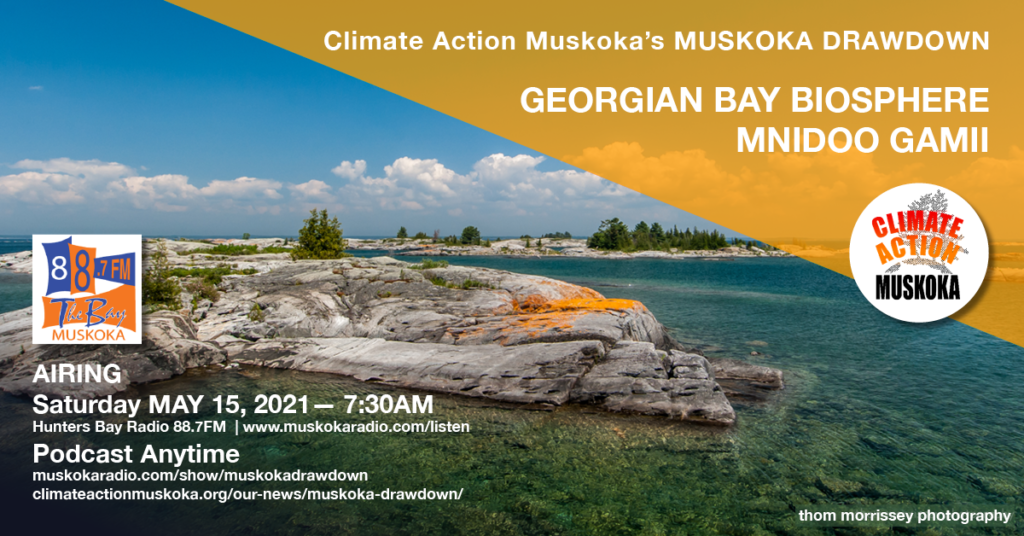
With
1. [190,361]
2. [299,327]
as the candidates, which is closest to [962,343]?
[299,327]

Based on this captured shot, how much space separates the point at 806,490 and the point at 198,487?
14792mm

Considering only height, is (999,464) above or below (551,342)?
below

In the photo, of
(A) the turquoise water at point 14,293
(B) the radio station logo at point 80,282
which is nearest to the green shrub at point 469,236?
(A) the turquoise water at point 14,293

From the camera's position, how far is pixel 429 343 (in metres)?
21.0

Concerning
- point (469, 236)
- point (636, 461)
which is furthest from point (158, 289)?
point (469, 236)

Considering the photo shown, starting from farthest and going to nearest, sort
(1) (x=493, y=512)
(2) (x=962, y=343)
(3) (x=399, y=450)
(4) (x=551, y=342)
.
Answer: (2) (x=962, y=343) < (4) (x=551, y=342) < (3) (x=399, y=450) < (1) (x=493, y=512)

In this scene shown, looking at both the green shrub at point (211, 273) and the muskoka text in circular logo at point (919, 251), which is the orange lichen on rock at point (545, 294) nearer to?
the muskoka text in circular logo at point (919, 251)

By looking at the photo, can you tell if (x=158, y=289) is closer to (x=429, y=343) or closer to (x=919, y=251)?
(x=429, y=343)

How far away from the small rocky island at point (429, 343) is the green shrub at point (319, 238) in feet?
21.9

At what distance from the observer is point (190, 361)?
1930 centimetres

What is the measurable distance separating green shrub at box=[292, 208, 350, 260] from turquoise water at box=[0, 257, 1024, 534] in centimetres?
1839

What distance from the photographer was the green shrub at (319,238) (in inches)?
1421

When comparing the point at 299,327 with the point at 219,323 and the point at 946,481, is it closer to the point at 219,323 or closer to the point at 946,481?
the point at 219,323

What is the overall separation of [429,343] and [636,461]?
1153cm
